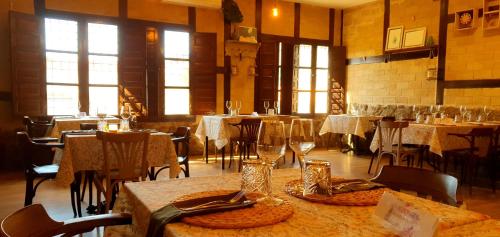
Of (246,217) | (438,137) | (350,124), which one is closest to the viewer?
(246,217)

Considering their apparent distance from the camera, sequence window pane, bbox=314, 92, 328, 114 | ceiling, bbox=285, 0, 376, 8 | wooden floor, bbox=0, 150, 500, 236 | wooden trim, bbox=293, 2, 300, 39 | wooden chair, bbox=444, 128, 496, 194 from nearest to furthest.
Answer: wooden floor, bbox=0, 150, 500, 236
wooden chair, bbox=444, 128, 496, 194
ceiling, bbox=285, 0, 376, 8
wooden trim, bbox=293, 2, 300, 39
window pane, bbox=314, 92, 328, 114

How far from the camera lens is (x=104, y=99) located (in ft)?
23.0

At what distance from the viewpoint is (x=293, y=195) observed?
45.2 inches

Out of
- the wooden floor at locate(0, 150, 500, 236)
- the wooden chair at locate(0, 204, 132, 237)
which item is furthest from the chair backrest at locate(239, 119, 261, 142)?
the wooden chair at locate(0, 204, 132, 237)

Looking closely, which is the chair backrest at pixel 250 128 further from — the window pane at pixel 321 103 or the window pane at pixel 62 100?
the window pane at pixel 321 103

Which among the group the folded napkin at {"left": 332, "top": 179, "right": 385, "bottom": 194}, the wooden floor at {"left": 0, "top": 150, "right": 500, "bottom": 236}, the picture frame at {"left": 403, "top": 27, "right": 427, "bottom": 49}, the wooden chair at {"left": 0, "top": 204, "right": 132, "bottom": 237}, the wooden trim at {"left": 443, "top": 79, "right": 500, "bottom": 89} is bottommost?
the wooden floor at {"left": 0, "top": 150, "right": 500, "bottom": 236}

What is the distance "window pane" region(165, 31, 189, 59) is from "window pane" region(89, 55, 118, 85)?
101 cm

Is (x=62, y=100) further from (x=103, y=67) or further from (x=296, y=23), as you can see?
(x=296, y=23)

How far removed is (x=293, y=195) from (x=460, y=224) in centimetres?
44

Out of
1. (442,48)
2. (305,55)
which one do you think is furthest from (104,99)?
(442,48)

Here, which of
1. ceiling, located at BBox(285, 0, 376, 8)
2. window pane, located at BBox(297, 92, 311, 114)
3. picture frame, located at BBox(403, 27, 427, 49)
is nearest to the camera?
picture frame, located at BBox(403, 27, 427, 49)

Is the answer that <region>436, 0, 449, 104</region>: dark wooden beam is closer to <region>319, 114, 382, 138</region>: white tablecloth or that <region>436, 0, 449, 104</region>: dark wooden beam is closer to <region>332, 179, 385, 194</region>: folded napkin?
<region>319, 114, 382, 138</region>: white tablecloth

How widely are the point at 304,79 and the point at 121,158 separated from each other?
6.53 m

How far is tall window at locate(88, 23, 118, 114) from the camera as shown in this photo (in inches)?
269
